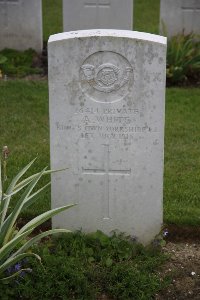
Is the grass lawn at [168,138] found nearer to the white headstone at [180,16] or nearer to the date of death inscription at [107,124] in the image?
the date of death inscription at [107,124]

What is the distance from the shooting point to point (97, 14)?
982 cm

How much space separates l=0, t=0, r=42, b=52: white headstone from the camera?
32.2ft

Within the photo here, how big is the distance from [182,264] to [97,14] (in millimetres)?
5830

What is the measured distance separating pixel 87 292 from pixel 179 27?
6.31 metres

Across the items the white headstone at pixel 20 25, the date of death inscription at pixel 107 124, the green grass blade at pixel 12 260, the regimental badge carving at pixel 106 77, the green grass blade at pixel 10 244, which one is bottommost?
the green grass blade at pixel 12 260

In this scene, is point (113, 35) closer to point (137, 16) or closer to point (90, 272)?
point (90, 272)

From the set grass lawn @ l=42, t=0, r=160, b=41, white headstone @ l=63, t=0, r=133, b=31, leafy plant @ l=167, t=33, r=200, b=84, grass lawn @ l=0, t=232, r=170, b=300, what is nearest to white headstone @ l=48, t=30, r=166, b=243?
grass lawn @ l=0, t=232, r=170, b=300

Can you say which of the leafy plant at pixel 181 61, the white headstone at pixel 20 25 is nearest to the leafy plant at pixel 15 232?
the leafy plant at pixel 181 61

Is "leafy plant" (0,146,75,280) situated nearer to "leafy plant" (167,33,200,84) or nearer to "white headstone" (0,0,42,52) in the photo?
"leafy plant" (167,33,200,84)

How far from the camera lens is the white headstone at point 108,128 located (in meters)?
4.41

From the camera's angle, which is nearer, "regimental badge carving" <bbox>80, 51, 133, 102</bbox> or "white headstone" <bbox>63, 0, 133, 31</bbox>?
"regimental badge carving" <bbox>80, 51, 133, 102</bbox>

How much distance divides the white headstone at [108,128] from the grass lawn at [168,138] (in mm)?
633

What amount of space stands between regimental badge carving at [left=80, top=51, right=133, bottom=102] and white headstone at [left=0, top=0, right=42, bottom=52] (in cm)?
555

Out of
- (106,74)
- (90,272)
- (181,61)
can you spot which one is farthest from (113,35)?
(181,61)
